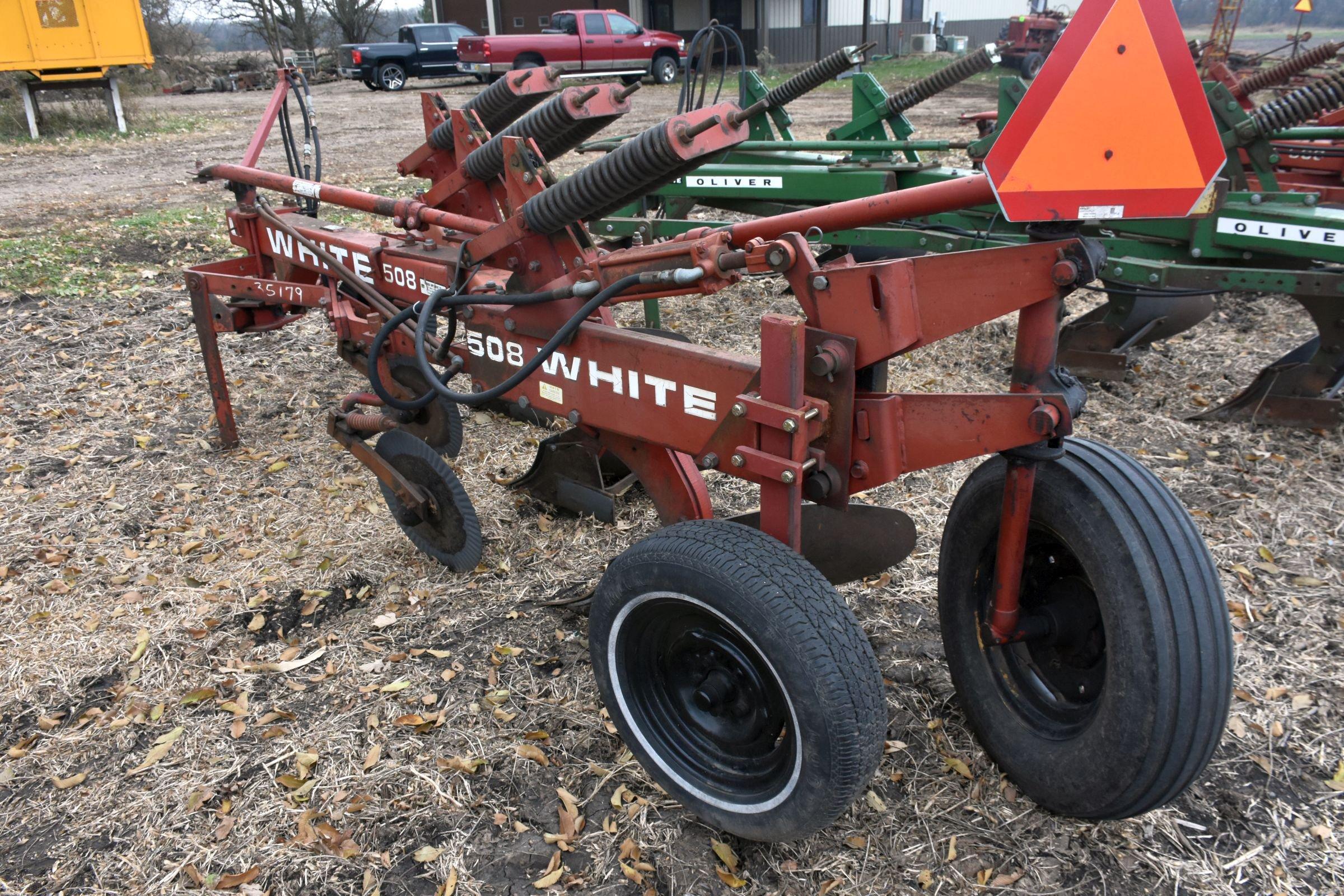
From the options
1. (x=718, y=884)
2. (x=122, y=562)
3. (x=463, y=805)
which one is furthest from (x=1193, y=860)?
(x=122, y=562)

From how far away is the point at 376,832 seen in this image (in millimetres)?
2760

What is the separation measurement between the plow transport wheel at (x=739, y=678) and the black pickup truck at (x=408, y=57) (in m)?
25.0

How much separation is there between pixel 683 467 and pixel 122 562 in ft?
8.93

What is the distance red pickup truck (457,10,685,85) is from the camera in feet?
75.2

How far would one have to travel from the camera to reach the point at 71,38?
15.7 meters

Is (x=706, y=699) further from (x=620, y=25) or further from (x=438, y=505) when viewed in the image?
(x=620, y=25)

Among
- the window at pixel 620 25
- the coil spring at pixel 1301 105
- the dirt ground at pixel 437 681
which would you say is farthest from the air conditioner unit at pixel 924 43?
the coil spring at pixel 1301 105

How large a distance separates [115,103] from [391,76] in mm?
9367

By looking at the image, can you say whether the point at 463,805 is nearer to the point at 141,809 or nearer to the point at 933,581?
the point at 141,809

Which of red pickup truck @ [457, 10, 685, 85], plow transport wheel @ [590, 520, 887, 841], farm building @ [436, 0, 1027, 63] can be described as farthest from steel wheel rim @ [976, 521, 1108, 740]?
farm building @ [436, 0, 1027, 63]

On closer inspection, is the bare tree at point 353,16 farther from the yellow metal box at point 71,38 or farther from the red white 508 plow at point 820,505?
the red white 508 plow at point 820,505

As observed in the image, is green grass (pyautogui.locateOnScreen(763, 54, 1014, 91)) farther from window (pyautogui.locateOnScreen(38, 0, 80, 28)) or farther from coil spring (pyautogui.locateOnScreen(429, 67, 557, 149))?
coil spring (pyautogui.locateOnScreen(429, 67, 557, 149))

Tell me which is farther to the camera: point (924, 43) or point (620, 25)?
point (924, 43)

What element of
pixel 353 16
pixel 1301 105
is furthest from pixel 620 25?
pixel 1301 105
